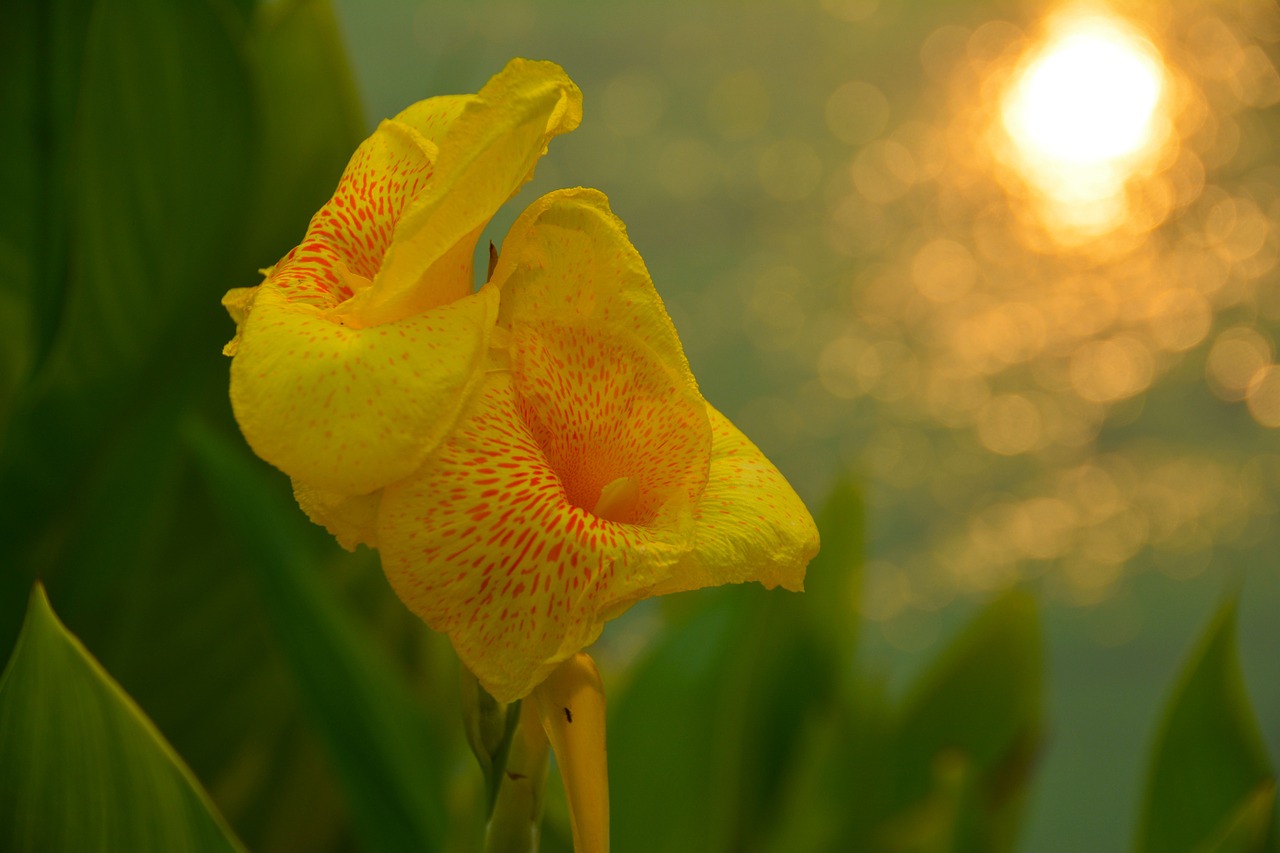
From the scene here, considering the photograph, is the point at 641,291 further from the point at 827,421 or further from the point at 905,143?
the point at 905,143

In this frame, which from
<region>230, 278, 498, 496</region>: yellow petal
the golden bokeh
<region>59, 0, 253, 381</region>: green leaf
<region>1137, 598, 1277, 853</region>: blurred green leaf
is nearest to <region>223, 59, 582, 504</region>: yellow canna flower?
<region>230, 278, 498, 496</region>: yellow petal

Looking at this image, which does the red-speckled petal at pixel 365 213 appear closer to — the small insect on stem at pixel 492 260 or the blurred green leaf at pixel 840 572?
the small insect on stem at pixel 492 260

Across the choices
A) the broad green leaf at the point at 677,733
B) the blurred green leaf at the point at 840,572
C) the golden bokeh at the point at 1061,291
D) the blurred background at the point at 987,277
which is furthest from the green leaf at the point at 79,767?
the golden bokeh at the point at 1061,291

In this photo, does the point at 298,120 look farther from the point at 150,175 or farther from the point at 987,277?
the point at 987,277

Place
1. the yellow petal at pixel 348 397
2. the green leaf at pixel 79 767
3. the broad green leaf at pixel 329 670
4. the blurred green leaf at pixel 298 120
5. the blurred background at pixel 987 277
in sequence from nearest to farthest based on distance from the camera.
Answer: the yellow petal at pixel 348 397 → the green leaf at pixel 79 767 → the broad green leaf at pixel 329 670 → the blurred green leaf at pixel 298 120 → the blurred background at pixel 987 277

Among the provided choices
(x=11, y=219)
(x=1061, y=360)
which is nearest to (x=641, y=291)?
(x=11, y=219)
